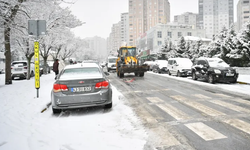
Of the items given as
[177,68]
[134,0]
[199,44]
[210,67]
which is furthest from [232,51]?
[134,0]

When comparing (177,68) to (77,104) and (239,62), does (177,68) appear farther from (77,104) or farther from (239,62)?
(77,104)

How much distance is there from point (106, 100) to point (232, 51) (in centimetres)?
1985

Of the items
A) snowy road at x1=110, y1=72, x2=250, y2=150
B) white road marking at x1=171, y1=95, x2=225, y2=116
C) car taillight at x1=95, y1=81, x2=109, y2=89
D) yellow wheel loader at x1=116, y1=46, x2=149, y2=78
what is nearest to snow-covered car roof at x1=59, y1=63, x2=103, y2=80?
car taillight at x1=95, y1=81, x2=109, y2=89

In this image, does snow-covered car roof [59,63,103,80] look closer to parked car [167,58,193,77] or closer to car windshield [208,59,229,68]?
car windshield [208,59,229,68]

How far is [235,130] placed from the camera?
453 cm

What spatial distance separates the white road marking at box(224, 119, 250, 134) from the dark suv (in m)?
9.10

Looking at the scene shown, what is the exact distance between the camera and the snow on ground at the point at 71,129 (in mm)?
3902

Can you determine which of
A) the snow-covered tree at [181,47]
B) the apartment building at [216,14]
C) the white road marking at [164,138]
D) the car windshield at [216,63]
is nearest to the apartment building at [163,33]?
the snow-covered tree at [181,47]

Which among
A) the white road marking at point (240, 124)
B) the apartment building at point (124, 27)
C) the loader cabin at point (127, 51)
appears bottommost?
the white road marking at point (240, 124)

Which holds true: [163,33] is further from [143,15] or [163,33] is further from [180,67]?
[143,15]

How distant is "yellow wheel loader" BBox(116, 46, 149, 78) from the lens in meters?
18.8

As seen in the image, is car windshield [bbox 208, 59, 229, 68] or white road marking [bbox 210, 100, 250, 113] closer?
white road marking [bbox 210, 100, 250, 113]

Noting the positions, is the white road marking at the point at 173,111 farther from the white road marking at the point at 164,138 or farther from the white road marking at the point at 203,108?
the white road marking at the point at 164,138

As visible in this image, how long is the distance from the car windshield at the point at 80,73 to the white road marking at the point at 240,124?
152 inches
